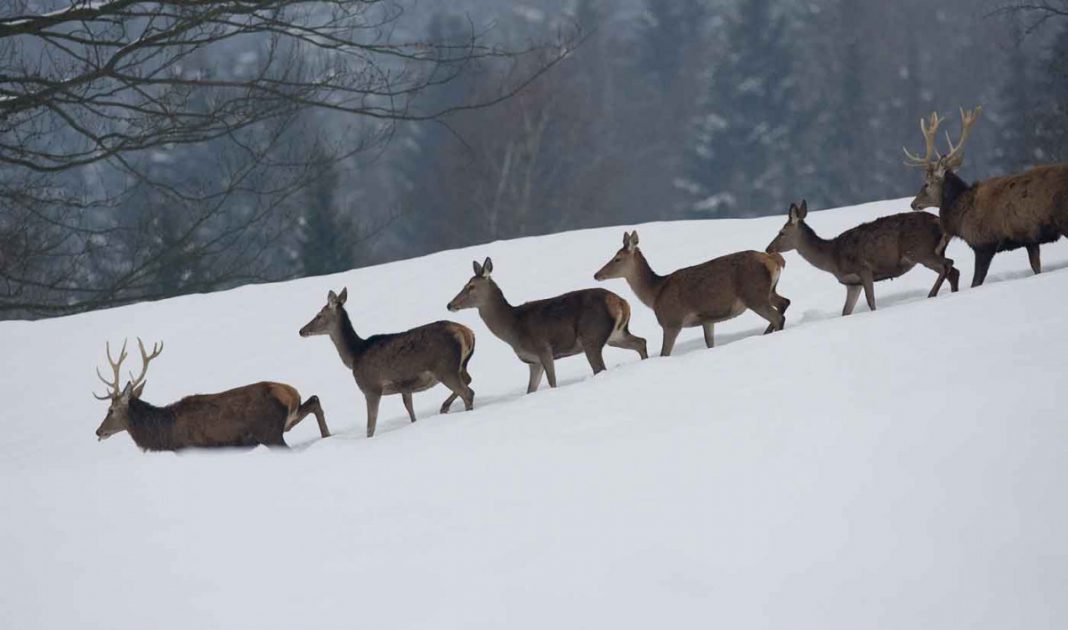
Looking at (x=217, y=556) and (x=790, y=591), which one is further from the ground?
(x=217, y=556)

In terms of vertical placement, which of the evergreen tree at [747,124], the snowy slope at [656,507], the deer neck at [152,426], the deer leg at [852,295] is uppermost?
the evergreen tree at [747,124]

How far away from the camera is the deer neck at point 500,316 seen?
38.5ft

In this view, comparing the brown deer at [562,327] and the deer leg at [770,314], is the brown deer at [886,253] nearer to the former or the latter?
the deer leg at [770,314]

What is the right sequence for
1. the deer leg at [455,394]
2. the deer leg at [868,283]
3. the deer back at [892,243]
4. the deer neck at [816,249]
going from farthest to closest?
the deer neck at [816,249] < the deer leg at [868,283] < the deer back at [892,243] < the deer leg at [455,394]

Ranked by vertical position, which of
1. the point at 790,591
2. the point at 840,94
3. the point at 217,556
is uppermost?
the point at 840,94

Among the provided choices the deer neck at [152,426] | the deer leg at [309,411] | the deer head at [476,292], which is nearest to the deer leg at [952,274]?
the deer head at [476,292]

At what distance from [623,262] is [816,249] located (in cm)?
171

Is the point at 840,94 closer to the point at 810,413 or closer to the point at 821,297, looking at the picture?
the point at 821,297

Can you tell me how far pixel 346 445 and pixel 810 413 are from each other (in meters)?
3.28

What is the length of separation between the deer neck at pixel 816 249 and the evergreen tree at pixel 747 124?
137ft

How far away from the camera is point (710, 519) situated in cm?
627

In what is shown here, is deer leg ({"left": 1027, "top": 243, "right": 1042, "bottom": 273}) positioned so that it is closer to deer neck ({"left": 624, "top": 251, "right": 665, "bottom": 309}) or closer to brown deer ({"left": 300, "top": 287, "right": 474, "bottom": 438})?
deer neck ({"left": 624, "top": 251, "right": 665, "bottom": 309})

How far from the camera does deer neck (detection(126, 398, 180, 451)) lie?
10.7 meters

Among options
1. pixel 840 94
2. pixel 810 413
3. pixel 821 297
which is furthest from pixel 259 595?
pixel 840 94
